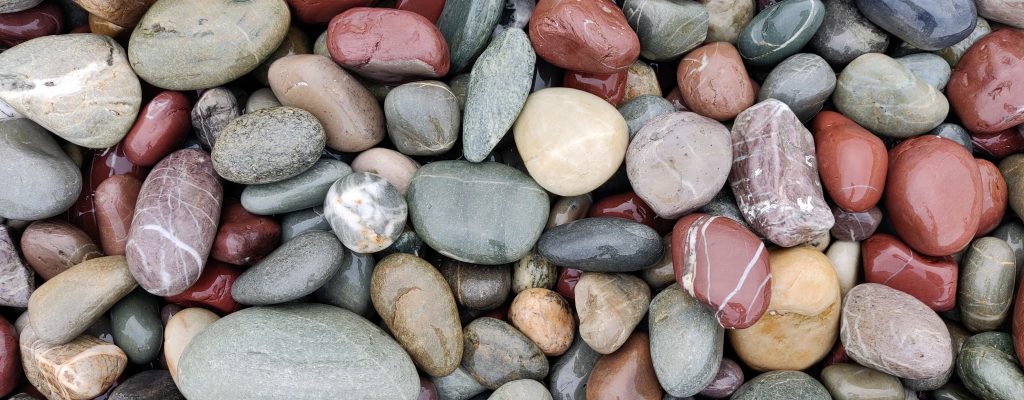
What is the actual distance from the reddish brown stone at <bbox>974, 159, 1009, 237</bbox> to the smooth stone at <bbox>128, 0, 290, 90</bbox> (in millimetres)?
2495

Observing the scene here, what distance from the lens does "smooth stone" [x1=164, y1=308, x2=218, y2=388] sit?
2.16 metres

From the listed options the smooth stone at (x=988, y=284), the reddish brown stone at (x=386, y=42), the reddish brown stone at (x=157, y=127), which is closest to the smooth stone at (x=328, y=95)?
the reddish brown stone at (x=386, y=42)

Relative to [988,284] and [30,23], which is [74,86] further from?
[988,284]

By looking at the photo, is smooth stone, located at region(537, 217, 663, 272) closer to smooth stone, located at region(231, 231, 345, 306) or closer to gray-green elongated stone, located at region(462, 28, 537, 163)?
gray-green elongated stone, located at region(462, 28, 537, 163)

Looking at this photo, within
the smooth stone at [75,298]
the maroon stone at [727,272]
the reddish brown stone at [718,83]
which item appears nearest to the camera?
the maroon stone at [727,272]

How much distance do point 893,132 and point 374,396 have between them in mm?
1980

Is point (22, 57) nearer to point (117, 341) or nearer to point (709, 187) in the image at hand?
point (117, 341)

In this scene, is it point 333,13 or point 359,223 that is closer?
point 359,223

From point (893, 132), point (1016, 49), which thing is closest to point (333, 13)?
point (893, 132)

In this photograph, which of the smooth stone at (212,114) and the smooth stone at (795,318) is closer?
the smooth stone at (795,318)

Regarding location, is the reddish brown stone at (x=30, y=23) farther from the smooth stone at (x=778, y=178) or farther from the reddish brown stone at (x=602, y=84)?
the smooth stone at (x=778, y=178)

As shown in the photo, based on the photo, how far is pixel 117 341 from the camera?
2.24m

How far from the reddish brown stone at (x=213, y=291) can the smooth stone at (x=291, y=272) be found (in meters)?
0.11

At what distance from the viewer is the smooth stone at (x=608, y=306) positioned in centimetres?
214
